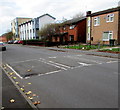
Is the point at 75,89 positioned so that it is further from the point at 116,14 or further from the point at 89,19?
the point at 89,19

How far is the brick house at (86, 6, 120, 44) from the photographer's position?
23603mm

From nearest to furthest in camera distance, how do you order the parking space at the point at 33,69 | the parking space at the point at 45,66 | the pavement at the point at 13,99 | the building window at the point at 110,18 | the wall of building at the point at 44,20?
the pavement at the point at 13,99 → the parking space at the point at 33,69 → the parking space at the point at 45,66 → the building window at the point at 110,18 → the wall of building at the point at 44,20

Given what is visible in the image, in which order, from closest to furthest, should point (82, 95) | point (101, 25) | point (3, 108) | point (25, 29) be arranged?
point (3, 108) < point (82, 95) < point (101, 25) < point (25, 29)

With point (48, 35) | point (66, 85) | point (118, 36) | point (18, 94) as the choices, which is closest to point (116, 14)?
point (118, 36)

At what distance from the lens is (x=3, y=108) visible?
3770 mm

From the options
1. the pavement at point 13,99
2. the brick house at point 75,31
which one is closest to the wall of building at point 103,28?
the brick house at point 75,31

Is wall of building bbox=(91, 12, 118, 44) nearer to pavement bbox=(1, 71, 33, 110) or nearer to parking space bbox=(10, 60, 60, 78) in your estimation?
parking space bbox=(10, 60, 60, 78)

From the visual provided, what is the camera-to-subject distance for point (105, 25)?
85.0 feet

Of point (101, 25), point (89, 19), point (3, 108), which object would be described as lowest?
point (3, 108)

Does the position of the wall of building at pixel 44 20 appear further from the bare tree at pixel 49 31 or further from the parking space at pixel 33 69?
the parking space at pixel 33 69

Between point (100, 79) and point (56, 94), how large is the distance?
2368 millimetres

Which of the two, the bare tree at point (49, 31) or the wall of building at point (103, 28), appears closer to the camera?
the wall of building at point (103, 28)

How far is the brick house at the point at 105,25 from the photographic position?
929 inches

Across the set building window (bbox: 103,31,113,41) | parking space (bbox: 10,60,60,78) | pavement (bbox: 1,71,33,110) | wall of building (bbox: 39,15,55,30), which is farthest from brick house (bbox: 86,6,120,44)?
wall of building (bbox: 39,15,55,30)
